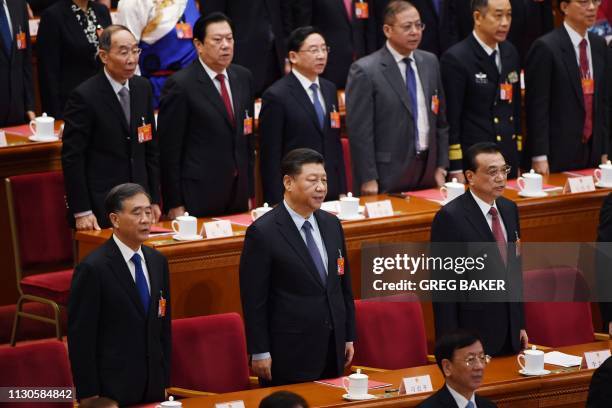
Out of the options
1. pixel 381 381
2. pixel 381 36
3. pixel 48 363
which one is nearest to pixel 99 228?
pixel 48 363

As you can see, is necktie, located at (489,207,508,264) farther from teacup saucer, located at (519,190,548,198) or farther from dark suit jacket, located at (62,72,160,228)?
dark suit jacket, located at (62,72,160,228)

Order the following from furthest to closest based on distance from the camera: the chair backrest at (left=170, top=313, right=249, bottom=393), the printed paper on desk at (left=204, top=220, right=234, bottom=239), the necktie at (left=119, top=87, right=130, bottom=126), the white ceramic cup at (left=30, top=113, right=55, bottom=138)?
1. the white ceramic cup at (left=30, top=113, right=55, bottom=138)
2. the necktie at (left=119, top=87, right=130, bottom=126)
3. the printed paper on desk at (left=204, top=220, right=234, bottom=239)
4. the chair backrest at (left=170, top=313, right=249, bottom=393)

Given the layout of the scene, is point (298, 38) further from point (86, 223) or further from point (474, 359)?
point (474, 359)

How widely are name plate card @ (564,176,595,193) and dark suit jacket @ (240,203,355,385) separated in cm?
193

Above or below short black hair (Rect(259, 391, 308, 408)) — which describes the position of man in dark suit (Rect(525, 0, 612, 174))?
above

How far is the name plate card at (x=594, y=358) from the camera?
5680 mm

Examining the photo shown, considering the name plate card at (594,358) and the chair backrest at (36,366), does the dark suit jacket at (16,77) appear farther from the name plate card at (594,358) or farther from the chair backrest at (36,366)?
the name plate card at (594,358)

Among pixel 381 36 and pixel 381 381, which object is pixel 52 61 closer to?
pixel 381 36

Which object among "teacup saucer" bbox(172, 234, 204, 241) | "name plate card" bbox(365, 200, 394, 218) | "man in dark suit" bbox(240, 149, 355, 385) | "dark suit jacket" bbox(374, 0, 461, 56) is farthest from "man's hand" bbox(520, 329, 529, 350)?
"dark suit jacket" bbox(374, 0, 461, 56)

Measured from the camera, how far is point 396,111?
7223 mm

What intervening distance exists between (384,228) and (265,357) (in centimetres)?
137

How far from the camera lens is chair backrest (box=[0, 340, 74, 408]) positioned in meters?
5.24

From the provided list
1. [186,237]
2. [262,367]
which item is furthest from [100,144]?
[262,367]

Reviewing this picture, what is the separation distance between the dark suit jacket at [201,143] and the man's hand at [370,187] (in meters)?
0.64
